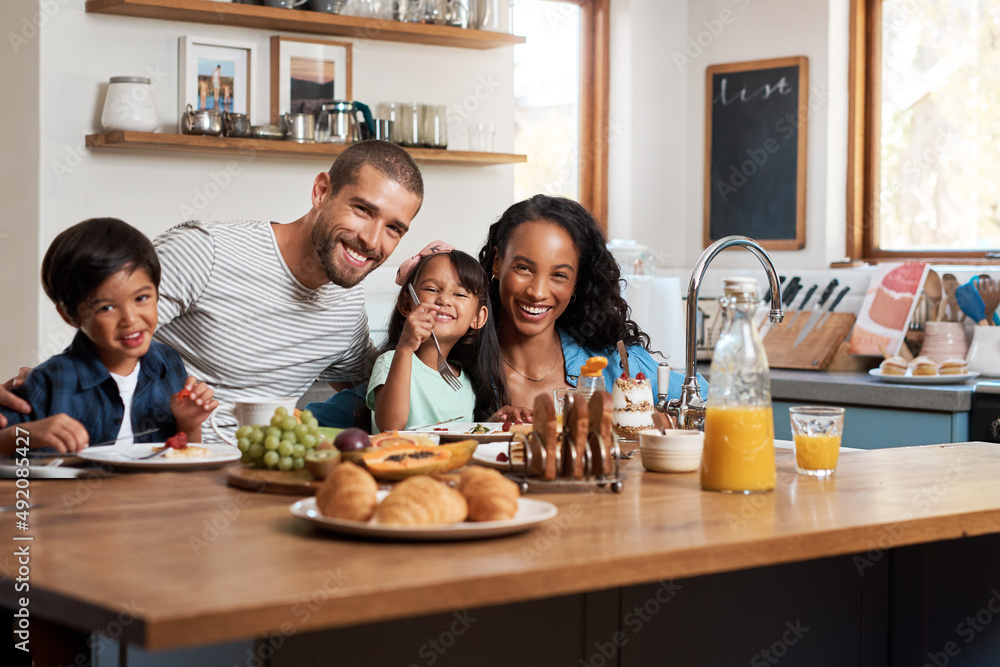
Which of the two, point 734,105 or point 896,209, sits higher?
point 734,105

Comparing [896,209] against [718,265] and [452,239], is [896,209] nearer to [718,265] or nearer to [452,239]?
[718,265]

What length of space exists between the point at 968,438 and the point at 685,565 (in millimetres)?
2497

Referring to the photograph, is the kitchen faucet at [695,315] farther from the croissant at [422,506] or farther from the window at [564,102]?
the window at [564,102]

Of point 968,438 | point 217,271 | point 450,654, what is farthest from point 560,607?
point 968,438

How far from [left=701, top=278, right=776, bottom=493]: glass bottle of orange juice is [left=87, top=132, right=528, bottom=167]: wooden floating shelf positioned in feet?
8.16

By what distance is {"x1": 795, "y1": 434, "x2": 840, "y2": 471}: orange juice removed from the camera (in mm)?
1563

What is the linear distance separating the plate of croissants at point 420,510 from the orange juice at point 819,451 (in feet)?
1.80

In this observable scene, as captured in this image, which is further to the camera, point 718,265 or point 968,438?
point 718,265

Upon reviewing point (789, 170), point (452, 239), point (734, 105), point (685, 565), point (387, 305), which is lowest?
point (685, 565)

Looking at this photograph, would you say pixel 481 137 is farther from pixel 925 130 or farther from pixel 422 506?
pixel 422 506

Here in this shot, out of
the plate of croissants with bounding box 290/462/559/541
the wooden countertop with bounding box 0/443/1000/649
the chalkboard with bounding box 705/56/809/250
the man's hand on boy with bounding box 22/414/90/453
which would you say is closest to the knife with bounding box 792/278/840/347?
the chalkboard with bounding box 705/56/809/250

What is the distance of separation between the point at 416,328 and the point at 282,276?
44cm

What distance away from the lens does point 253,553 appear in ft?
3.43

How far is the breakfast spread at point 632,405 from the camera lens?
1826mm
